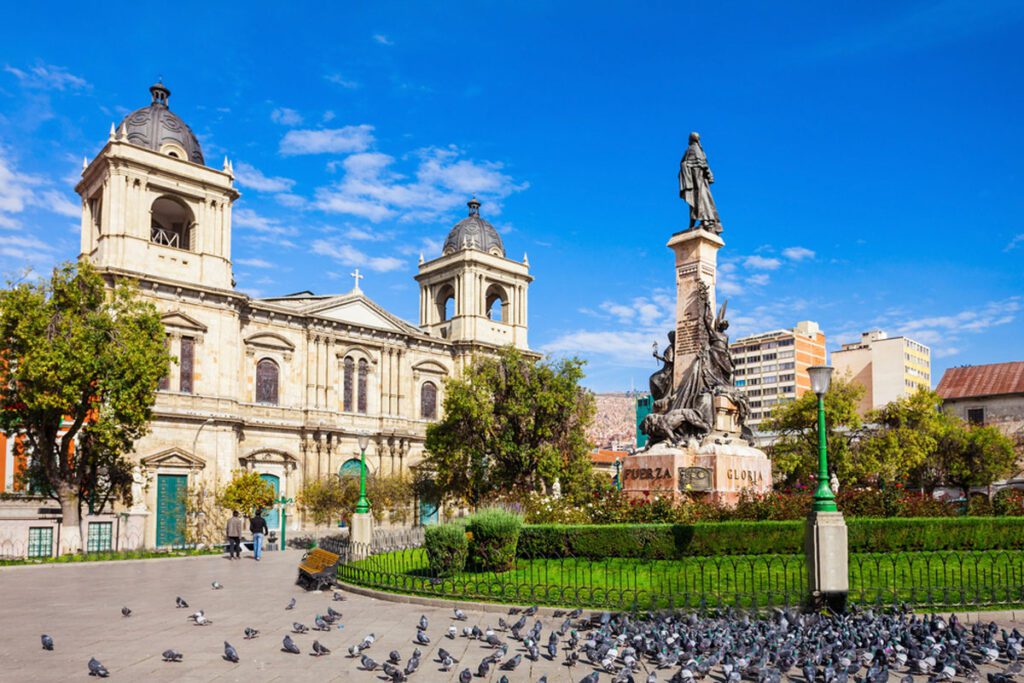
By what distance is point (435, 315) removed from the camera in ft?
192

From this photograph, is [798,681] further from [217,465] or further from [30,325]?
[217,465]

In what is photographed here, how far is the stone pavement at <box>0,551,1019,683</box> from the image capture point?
9.23 meters

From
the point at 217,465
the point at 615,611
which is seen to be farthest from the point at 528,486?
the point at 615,611

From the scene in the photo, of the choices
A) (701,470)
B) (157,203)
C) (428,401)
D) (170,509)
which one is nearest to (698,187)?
(701,470)

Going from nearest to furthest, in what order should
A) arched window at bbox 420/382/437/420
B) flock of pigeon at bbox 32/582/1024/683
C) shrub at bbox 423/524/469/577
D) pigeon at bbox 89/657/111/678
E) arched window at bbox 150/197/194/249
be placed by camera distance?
flock of pigeon at bbox 32/582/1024/683 → pigeon at bbox 89/657/111/678 → shrub at bbox 423/524/469/577 → arched window at bbox 150/197/194/249 → arched window at bbox 420/382/437/420

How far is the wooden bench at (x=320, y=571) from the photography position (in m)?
A: 16.6

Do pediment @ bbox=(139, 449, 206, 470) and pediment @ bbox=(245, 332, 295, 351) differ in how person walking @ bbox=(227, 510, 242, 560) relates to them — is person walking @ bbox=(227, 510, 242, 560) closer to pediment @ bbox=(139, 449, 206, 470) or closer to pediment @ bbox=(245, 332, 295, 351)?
pediment @ bbox=(139, 449, 206, 470)

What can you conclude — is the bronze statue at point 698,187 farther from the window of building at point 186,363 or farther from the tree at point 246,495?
the window of building at point 186,363

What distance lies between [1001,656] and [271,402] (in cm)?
4090

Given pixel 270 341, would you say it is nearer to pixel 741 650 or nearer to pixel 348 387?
pixel 348 387

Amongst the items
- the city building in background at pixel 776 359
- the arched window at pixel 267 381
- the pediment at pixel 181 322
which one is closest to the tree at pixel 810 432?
the arched window at pixel 267 381

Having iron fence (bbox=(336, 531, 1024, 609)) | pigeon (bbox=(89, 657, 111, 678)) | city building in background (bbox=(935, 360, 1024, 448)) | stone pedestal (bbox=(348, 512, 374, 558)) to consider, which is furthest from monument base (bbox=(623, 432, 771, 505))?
city building in background (bbox=(935, 360, 1024, 448))

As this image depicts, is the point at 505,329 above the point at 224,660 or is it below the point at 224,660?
above

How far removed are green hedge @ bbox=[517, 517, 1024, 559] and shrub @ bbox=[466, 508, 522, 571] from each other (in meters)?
0.81
